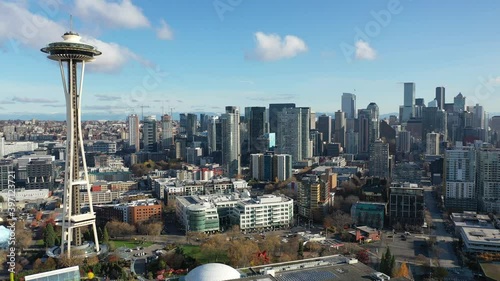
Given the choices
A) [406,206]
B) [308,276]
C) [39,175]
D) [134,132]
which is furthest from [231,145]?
[308,276]

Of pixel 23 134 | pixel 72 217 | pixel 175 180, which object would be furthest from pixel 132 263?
pixel 23 134

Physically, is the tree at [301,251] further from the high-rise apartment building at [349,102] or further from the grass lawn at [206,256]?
the high-rise apartment building at [349,102]

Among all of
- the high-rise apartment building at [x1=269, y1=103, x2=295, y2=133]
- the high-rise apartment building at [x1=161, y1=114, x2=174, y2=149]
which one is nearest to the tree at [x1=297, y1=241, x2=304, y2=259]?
the high-rise apartment building at [x1=161, y1=114, x2=174, y2=149]

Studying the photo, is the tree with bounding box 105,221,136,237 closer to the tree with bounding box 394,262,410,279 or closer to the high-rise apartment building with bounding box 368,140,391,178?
the tree with bounding box 394,262,410,279

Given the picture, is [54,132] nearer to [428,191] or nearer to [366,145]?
[366,145]

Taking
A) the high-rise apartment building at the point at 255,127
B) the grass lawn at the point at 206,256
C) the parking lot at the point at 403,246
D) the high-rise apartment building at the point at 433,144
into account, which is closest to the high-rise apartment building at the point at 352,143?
the high-rise apartment building at the point at 433,144
